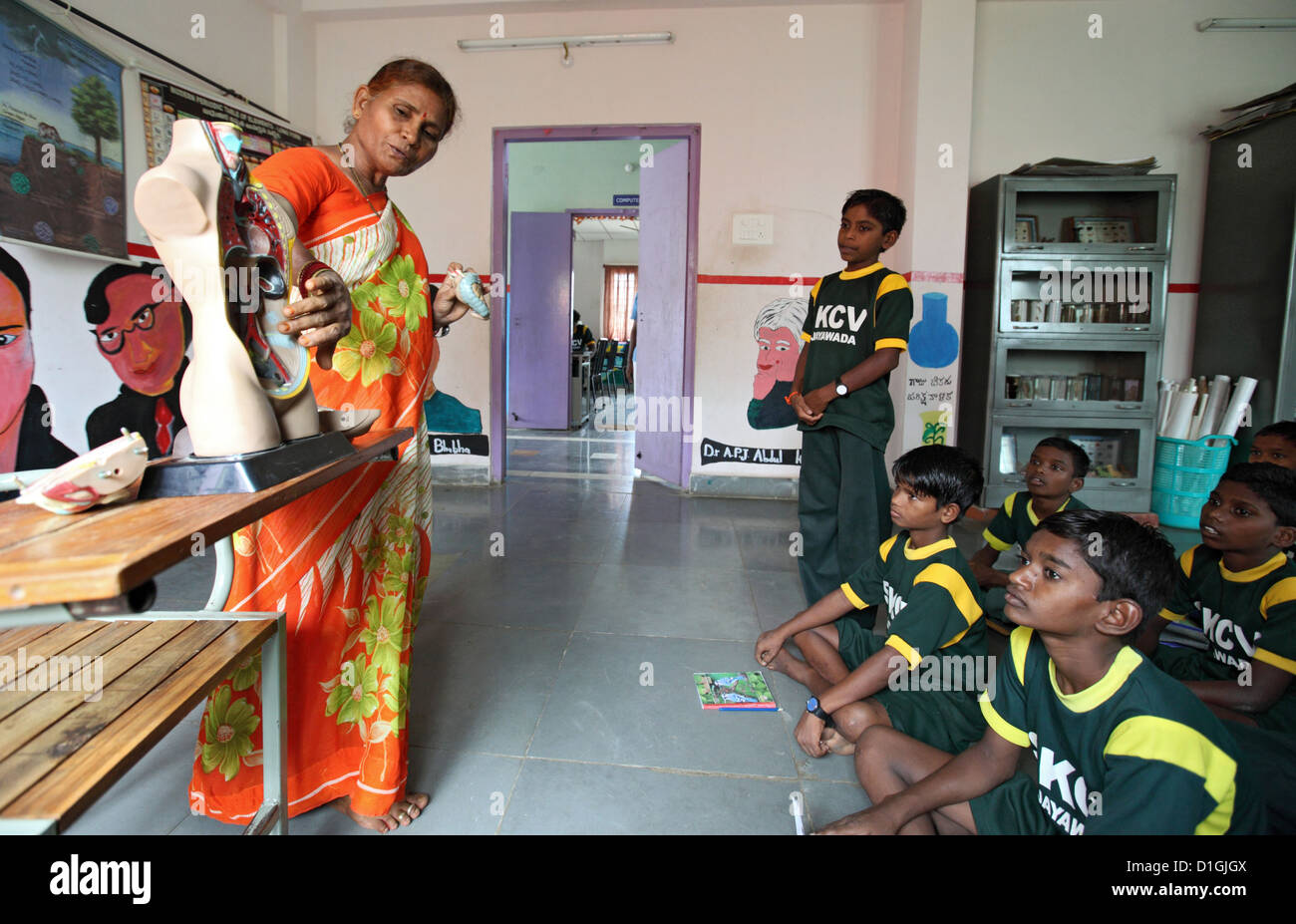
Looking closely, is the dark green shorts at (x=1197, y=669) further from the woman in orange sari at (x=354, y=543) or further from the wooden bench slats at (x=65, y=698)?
the wooden bench slats at (x=65, y=698)

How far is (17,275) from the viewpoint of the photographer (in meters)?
2.68

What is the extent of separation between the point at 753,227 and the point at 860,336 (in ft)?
7.83

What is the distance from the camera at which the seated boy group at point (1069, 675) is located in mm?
1043

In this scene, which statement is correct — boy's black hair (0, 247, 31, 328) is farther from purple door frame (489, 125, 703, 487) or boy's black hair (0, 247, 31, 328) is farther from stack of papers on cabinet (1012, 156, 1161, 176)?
stack of papers on cabinet (1012, 156, 1161, 176)

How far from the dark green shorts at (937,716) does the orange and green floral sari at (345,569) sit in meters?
1.09

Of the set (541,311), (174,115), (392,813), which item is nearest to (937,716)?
(392,813)

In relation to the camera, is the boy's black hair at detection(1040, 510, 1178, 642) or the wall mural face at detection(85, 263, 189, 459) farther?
the wall mural face at detection(85, 263, 189, 459)

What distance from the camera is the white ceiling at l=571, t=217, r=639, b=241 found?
37.9 feet

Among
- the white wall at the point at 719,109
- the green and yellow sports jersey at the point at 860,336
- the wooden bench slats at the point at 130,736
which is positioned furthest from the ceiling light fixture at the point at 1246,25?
the wooden bench slats at the point at 130,736

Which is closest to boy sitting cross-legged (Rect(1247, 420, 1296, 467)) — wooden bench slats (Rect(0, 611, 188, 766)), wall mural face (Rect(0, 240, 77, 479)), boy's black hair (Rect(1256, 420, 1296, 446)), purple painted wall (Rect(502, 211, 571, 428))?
boy's black hair (Rect(1256, 420, 1296, 446))

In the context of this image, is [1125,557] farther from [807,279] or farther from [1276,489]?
[807,279]

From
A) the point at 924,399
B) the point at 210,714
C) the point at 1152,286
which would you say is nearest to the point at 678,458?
the point at 924,399

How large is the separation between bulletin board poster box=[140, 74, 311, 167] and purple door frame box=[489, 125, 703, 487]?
1.34 metres

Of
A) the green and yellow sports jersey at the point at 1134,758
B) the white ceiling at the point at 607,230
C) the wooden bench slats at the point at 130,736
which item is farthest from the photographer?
the white ceiling at the point at 607,230
